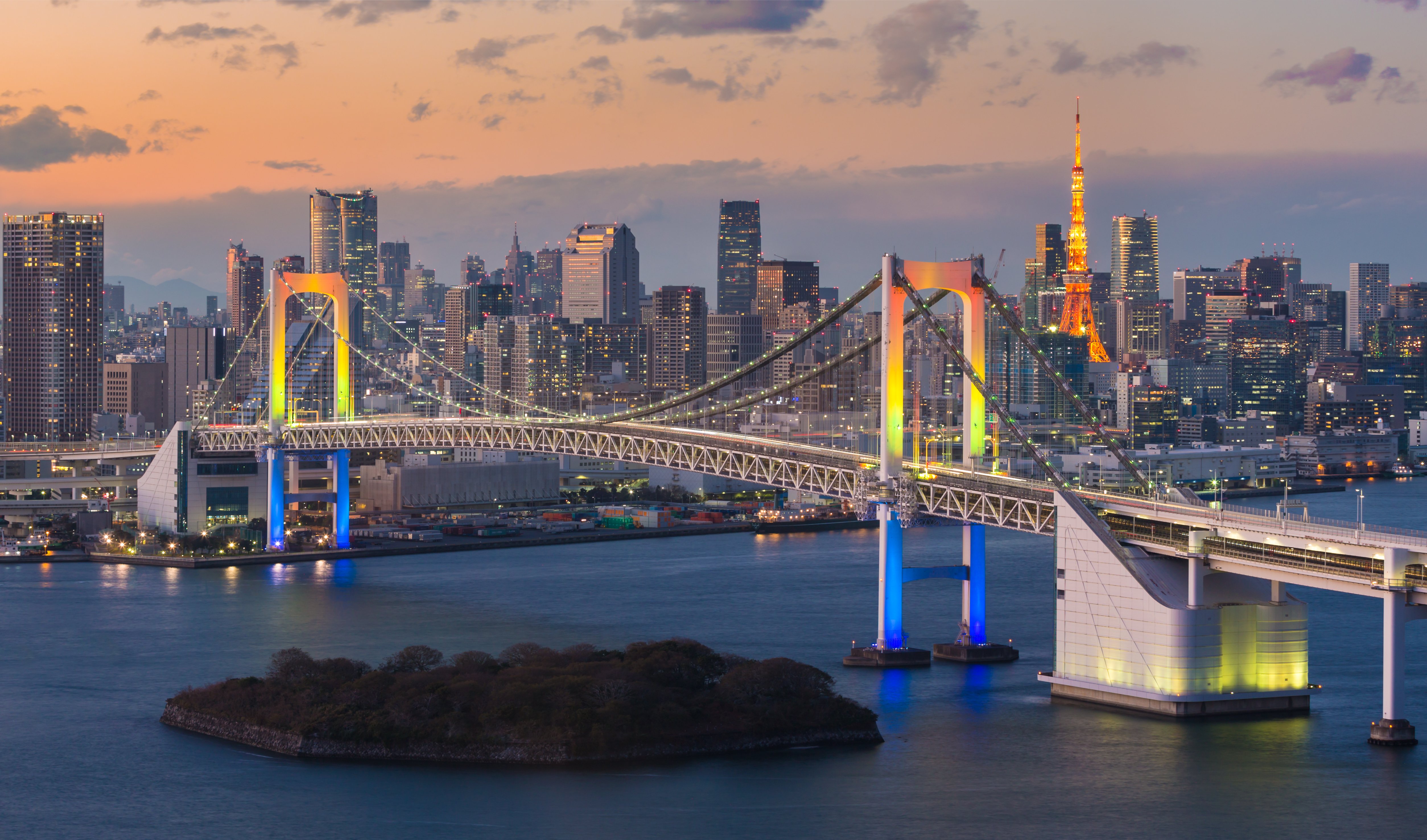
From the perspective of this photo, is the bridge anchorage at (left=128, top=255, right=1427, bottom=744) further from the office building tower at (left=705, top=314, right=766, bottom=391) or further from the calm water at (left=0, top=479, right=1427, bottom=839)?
the office building tower at (left=705, top=314, right=766, bottom=391)

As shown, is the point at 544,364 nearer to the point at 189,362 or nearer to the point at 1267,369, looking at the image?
the point at 189,362

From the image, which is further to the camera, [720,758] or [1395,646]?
[720,758]

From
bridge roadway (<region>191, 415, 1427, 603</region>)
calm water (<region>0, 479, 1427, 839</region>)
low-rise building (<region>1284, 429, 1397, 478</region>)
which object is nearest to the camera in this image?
calm water (<region>0, 479, 1427, 839</region>)

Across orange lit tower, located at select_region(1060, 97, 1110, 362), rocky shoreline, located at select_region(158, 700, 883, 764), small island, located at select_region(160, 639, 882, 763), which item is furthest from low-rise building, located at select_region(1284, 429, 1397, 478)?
rocky shoreline, located at select_region(158, 700, 883, 764)

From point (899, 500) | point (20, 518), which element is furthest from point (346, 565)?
point (899, 500)

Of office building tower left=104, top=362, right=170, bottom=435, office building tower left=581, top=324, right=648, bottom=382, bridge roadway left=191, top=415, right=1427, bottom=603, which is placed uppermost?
office building tower left=581, top=324, right=648, bottom=382

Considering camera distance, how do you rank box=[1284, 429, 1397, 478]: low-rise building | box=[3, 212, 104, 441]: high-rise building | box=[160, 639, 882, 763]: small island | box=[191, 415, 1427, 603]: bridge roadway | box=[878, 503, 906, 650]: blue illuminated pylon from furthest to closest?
box=[3, 212, 104, 441]: high-rise building < box=[1284, 429, 1397, 478]: low-rise building < box=[878, 503, 906, 650]: blue illuminated pylon < box=[160, 639, 882, 763]: small island < box=[191, 415, 1427, 603]: bridge roadway

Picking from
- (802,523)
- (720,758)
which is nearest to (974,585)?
(720,758)

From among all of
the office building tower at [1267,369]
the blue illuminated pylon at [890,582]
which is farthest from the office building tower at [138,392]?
the blue illuminated pylon at [890,582]
